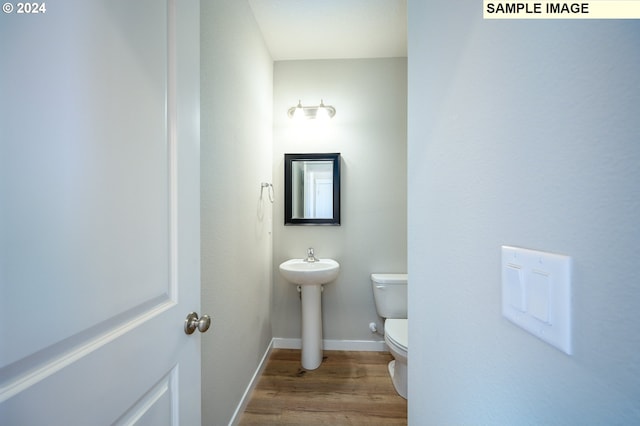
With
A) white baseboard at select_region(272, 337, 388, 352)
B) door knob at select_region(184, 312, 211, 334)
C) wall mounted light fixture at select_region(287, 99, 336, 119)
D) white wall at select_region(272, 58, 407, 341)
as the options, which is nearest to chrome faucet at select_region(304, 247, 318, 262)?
white wall at select_region(272, 58, 407, 341)

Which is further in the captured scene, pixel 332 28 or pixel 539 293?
pixel 332 28

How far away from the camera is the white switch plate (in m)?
0.30

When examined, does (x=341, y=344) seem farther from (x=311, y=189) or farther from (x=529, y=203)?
(x=529, y=203)

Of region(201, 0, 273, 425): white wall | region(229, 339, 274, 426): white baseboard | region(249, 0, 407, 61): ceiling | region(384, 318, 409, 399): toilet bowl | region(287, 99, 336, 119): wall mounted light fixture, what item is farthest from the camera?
region(287, 99, 336, 119): wall mounted light fixture

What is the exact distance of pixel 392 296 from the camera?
1923 millimetres

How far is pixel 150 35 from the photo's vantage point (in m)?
0.56

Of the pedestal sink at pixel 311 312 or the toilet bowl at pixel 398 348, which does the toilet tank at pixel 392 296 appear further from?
the pedestal sink at pixel 311 312

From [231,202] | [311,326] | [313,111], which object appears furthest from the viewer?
[313,111]

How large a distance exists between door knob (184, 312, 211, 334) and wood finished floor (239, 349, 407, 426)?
112 cm

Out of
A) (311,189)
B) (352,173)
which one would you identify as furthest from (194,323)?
(352,173)

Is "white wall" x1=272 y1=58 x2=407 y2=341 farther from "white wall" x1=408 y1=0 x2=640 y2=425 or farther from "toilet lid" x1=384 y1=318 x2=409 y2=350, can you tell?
"white wall" x1=408 y1=0 x2=640 y2=425

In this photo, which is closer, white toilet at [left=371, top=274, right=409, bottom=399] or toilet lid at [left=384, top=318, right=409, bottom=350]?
toilet lid at [left=384, top=318, right=409, bottom=350]

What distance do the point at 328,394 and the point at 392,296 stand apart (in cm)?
85

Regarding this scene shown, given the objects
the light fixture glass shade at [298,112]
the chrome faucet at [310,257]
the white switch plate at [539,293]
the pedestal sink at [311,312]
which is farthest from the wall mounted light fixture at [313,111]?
the white switch plate at [539,293]
